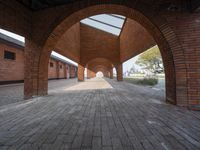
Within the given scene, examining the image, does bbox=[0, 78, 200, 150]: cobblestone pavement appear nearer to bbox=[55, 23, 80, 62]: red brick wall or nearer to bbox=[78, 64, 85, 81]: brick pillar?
bbox=[55, 23, 80, 62]: red brick wall

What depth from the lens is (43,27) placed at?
5.18 m

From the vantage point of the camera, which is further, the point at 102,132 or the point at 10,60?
the point at 10,60

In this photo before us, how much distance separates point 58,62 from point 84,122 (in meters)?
22.4

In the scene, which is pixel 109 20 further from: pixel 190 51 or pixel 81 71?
pixel 190 51

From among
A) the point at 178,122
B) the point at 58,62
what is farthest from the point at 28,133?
the point at 58,62

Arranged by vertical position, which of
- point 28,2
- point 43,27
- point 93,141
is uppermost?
point 28,2

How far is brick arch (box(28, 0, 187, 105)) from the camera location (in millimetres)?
3785

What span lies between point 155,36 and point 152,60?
89.2 ft

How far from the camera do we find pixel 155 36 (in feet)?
14.8

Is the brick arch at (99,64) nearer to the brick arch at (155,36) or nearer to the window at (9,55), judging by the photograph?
the window at (9,55)

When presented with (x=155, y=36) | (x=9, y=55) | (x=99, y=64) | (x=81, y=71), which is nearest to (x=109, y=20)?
(x=81, y=71)

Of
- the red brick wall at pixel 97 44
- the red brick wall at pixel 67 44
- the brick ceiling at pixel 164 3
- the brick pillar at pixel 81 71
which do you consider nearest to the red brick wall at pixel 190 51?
the brick ceiling at pixel 164 3

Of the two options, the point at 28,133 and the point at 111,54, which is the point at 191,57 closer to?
the point at 28,133

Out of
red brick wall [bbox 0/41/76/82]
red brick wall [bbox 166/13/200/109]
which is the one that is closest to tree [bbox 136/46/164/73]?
red brick wall [bbox 166/13/200/109]
